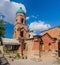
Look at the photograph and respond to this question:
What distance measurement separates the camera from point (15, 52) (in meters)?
59.4

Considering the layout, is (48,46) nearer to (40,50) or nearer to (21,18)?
(40,50)

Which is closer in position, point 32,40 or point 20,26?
point 32,40

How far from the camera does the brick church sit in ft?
173

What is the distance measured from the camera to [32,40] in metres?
55.7

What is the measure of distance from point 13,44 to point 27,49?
540cm

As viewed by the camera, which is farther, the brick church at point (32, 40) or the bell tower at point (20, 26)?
the bell tower at point (20, 26)

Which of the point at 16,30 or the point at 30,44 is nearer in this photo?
the point at 30,44

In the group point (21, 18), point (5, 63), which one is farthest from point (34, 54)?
point (21, 18)

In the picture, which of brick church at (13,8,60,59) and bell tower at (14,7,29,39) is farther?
bell tower at (14,7,29,39)

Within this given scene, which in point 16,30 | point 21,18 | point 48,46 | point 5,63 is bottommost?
point 5,63

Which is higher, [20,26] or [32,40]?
[20,26]

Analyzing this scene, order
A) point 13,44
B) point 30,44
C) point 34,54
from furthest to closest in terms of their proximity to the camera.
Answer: point 13,44, point 30,44, point 34,54

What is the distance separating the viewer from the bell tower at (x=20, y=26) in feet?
223

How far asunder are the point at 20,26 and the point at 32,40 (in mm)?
13923
